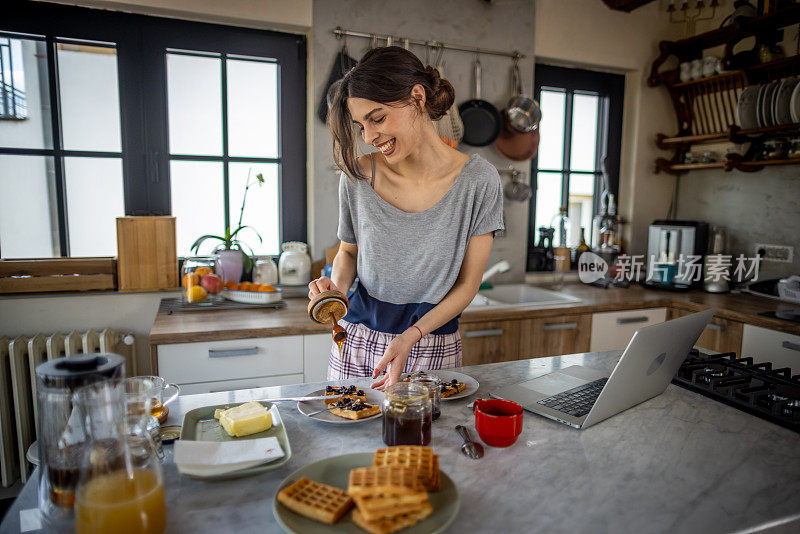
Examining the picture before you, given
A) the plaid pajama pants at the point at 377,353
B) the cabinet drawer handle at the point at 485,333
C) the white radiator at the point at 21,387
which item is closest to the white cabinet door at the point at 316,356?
the plaid pajama pants at the point at 377,353

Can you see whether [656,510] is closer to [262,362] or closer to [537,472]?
[537,472]

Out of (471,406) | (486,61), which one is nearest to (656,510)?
(471,406)

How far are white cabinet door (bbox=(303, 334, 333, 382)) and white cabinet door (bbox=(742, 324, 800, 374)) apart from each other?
1891 mm

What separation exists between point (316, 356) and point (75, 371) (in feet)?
4.84

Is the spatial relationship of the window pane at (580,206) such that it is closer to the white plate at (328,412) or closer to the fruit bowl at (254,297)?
the fruit bowl at (254,297)

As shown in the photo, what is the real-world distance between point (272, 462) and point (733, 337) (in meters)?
2.46

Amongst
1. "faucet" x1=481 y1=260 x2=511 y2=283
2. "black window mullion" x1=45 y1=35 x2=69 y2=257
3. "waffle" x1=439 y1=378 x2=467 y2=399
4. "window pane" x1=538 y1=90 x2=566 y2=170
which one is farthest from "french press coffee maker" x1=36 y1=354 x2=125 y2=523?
"window pane" x1=538 y1=90 x2=566 y2=170

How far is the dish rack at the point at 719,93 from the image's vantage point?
8.95 ft

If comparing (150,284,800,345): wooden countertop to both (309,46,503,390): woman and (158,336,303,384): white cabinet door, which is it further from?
(309,46,503,390): woman

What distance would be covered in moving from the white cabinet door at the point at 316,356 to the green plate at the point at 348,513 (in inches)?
50.3

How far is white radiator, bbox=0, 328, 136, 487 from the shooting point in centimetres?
218

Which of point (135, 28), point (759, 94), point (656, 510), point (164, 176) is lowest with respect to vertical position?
point (656, 510)

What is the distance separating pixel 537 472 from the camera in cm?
93

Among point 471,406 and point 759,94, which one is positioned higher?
point 759,94
